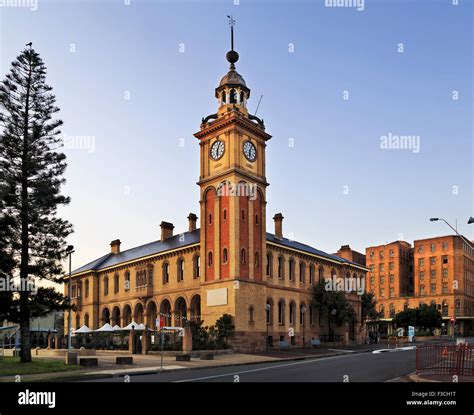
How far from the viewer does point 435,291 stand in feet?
368

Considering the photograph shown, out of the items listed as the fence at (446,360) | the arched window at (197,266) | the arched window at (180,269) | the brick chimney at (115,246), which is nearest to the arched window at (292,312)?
the arched window at (197,266)

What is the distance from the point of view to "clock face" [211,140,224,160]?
50438mm

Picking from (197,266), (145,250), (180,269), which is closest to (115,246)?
(145,250)

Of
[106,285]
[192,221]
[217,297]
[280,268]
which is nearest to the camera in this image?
[217,297]

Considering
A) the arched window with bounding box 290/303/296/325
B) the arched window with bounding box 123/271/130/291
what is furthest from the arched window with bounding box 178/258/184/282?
the arched window with bounding box 290/303/296/325

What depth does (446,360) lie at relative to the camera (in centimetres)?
2242

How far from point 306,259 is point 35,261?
34092 mm

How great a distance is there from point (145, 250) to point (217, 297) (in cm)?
1823

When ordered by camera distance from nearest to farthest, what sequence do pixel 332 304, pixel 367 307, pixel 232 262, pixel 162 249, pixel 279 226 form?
1. pixel 232 262
2. pixel 162 249
3. pixel 332 304
4. pixel 279 226
5. pixel 367 307

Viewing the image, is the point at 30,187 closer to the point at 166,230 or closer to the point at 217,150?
the point at 217,150

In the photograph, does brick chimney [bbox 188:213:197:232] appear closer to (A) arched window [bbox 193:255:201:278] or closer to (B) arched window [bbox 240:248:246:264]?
(A) arched window [bbox 193:255:201:278]

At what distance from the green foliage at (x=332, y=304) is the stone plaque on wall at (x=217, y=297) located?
15361 millimetres
